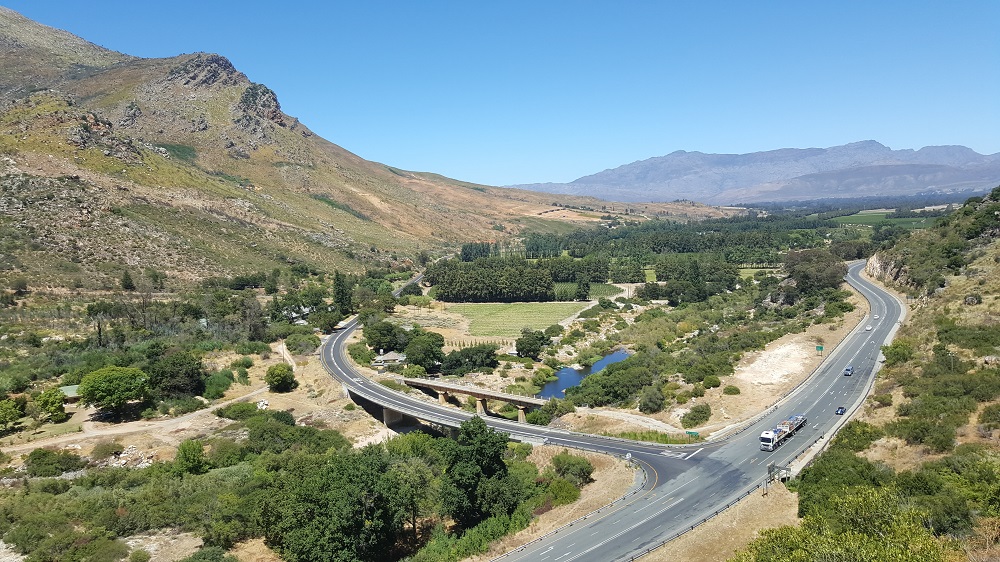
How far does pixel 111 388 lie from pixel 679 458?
5469cm

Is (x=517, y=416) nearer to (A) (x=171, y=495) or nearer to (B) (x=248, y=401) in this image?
(B) (x=248, y=401)

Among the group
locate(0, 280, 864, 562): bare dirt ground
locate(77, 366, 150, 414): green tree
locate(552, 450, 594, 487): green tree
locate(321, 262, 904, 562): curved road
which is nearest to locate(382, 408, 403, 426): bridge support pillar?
locate(321, 262, 904, 562): curved road

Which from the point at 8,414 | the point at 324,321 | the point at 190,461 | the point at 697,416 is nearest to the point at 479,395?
the point at 697,416


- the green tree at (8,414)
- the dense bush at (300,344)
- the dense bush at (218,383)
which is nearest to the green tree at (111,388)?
the green tree at (8,414)

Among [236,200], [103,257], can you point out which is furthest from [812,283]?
[236,200]

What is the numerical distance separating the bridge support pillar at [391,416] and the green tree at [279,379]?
48.3 ft

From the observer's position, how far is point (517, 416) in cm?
6625

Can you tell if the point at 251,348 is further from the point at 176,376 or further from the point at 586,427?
the point at 586,427

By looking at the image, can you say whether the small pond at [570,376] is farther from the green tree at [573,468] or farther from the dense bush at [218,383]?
the dense bush at [218,383]

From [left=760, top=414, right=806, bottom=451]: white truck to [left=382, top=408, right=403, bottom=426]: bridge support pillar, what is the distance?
123 feet

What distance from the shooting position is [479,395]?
228 feet

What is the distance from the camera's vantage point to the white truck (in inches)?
1700

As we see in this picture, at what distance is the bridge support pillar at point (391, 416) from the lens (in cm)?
6338

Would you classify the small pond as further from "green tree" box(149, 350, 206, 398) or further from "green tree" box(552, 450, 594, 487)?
"green tree" box(149, 350, 206, 398)
